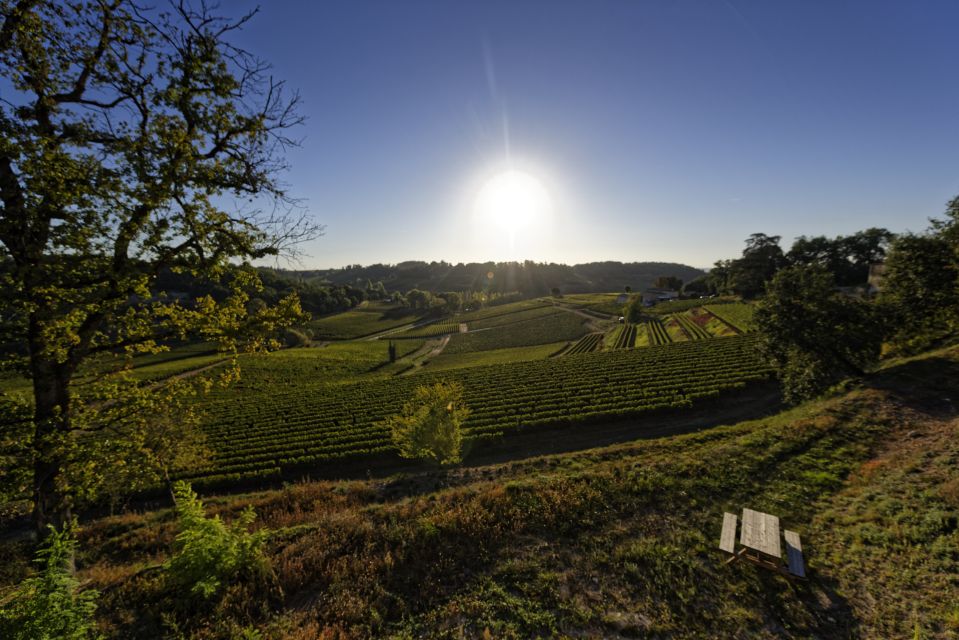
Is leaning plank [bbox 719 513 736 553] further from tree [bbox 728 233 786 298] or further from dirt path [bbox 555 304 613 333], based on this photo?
tree [bbox 728 233 786 298]

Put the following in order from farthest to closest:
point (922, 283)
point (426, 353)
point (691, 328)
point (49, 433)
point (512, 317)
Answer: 1. point (512, 317)
2. point (426, 353)
3. point (691, 328)
4. point (922, 283)
5. point (49, 433)

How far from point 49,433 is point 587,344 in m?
70.7

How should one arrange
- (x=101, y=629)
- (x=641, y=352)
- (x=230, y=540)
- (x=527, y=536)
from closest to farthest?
1. (x=101, y=629)
2. (x=230, y=540)
3. (x=527, y=536)
4. (x=641, y=352)

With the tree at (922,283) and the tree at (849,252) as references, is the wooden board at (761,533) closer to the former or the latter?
the tree at (922,283)

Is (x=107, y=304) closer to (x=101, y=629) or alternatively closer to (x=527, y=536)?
(x=101, y=629)

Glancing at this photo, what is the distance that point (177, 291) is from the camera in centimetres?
11475

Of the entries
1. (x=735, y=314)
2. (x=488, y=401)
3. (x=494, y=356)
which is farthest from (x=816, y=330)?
(x=735, y=314)

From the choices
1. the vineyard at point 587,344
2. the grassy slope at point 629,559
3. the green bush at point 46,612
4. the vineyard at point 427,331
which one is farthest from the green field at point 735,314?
the green bush at point 46,612

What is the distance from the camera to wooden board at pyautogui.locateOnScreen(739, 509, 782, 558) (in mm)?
7270

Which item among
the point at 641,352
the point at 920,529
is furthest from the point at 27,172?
the point at 641,352

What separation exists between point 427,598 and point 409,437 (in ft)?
44.8

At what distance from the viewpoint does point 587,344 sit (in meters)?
70.1

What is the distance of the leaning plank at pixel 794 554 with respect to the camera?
6.95 metres

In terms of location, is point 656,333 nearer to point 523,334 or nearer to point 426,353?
point 523,334
